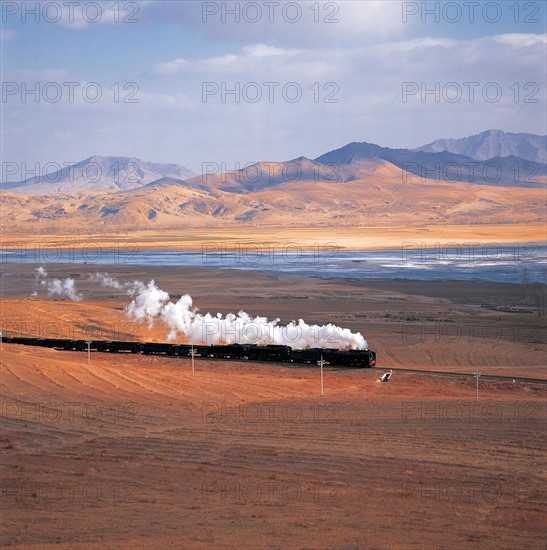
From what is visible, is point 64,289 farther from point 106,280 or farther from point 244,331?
point 244,331

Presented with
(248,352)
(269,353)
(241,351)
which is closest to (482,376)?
(269,353)

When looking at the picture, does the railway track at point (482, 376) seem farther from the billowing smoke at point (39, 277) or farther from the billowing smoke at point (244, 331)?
the billowing smoke at point (39, 277)

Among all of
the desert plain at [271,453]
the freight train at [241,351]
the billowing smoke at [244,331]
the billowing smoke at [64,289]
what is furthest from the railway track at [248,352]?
the billowing smoke at [64,289]

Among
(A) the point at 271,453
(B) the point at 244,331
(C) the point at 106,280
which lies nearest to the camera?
(A) the point at 271,453

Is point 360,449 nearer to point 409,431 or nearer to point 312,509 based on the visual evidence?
point 409,431

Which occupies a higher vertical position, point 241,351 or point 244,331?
point 244,331

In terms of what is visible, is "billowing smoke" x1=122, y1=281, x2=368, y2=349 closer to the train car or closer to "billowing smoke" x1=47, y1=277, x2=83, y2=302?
the train car

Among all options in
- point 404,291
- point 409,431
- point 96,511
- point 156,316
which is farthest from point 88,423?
point 404,291
